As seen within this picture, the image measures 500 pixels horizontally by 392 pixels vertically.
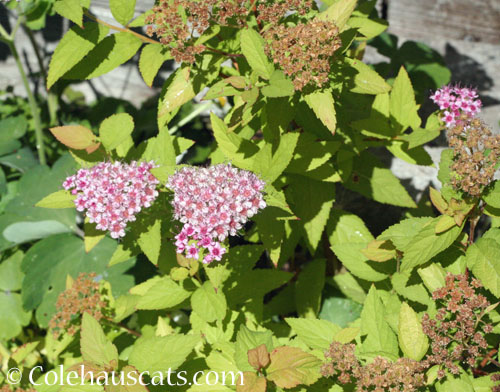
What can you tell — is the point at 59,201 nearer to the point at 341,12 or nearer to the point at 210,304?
the point at 210,304

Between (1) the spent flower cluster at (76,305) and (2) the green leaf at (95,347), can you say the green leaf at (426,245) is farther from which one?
(1) the spent flower cluster at (76,305)

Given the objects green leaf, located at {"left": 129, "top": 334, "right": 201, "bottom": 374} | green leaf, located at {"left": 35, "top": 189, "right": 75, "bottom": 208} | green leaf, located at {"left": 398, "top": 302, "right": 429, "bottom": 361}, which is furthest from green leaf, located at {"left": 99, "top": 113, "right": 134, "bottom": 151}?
green leaf, located at {"left": 398, "top": 302, "right": 429, "bottom": 361}

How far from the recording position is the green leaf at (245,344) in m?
1.77

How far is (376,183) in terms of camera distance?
2.50m

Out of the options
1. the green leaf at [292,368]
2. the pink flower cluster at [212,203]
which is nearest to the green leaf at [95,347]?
the pink flower cluster at [212,203]

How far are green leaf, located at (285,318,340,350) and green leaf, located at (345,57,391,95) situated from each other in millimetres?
894

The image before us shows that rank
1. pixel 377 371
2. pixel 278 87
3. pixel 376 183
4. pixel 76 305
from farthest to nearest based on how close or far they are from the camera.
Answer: pixel 376 183 < pixel 76 305 < pixel 278 87 < pixel 377 371

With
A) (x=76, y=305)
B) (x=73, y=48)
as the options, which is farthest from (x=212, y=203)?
(x=73, y=48)

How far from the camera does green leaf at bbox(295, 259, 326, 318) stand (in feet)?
8.43

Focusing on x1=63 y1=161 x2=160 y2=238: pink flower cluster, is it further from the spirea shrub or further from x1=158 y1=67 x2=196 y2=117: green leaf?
x1=158 y1=67 x2=196 y2=117: green leaf

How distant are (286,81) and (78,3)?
0.89 m

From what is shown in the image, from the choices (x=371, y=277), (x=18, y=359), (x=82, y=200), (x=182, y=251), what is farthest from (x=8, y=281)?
(x=371, y=277)

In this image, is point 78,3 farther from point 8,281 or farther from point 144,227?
point 8,281

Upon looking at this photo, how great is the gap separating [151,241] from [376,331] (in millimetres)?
900
